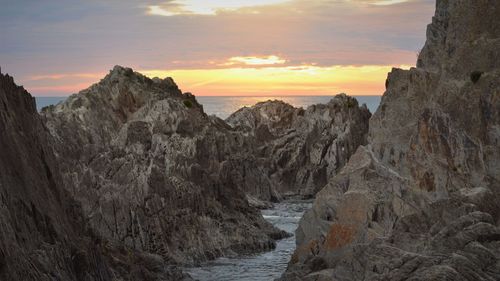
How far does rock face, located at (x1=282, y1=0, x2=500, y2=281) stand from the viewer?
42188 mm

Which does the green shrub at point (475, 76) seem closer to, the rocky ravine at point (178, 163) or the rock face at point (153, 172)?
the rocky ravine at point (178, 163)

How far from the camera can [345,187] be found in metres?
60.1

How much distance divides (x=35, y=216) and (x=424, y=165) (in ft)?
83.8

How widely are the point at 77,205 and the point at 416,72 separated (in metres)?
26.6

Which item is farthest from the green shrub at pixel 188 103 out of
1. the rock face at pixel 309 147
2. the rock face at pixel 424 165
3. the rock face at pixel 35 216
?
the rock face at pixel 35 216

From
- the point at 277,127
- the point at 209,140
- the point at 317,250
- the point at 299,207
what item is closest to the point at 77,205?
the point at 317,250

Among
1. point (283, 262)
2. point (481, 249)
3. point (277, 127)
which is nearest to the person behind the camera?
point (481, 249)

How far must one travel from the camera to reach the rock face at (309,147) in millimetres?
136125

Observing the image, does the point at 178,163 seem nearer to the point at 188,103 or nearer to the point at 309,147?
the point at 188,103

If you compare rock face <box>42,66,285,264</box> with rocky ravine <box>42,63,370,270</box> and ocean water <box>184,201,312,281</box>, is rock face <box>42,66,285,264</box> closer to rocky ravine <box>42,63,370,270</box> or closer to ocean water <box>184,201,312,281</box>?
rocky ravine <box>42,63,370,270</box>

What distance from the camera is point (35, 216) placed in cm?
4431

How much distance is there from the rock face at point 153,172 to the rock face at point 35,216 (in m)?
17.1

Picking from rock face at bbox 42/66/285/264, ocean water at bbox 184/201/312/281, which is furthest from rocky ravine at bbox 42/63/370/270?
ocean water at bbox 184/201/312/281

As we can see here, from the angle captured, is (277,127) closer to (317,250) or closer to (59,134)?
(59,134)
